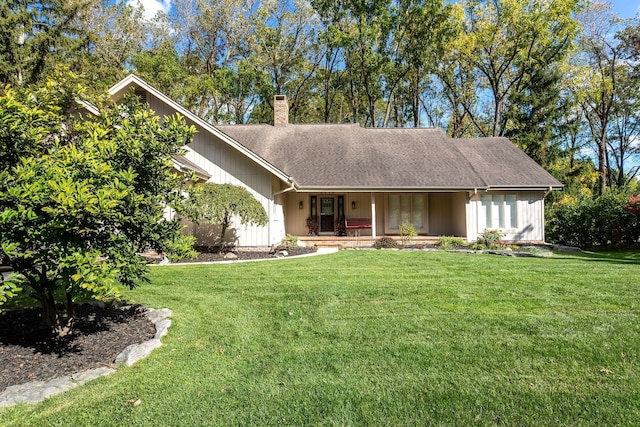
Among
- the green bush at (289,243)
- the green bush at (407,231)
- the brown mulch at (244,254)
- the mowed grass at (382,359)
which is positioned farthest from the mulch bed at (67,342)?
the green bush at (407,231)

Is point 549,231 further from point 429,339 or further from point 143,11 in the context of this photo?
point 143,11

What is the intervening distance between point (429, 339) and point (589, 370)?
5.17 ft

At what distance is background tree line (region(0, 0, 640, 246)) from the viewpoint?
76.6 feet

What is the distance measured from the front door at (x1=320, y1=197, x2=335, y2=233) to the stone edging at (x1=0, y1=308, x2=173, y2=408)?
11760 mm

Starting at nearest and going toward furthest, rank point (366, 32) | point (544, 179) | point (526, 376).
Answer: point (526, 376)
point (544, 179)
point (366, 32)

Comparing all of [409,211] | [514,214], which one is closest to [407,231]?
[409,211]

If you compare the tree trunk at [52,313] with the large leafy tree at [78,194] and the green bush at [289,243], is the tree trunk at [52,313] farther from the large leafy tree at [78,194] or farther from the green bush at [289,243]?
the green bush at [289,243]

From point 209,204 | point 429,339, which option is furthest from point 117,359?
point 209,204

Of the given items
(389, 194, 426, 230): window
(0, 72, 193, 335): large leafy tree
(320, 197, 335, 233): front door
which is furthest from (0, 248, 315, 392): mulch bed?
(389, 194, 426, 230): window

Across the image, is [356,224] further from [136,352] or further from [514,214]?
[136,352]

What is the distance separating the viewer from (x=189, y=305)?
5.95 m

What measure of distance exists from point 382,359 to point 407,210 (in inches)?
505

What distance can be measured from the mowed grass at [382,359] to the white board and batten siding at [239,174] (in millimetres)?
5511

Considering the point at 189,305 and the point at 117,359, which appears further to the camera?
the point at 189,305
